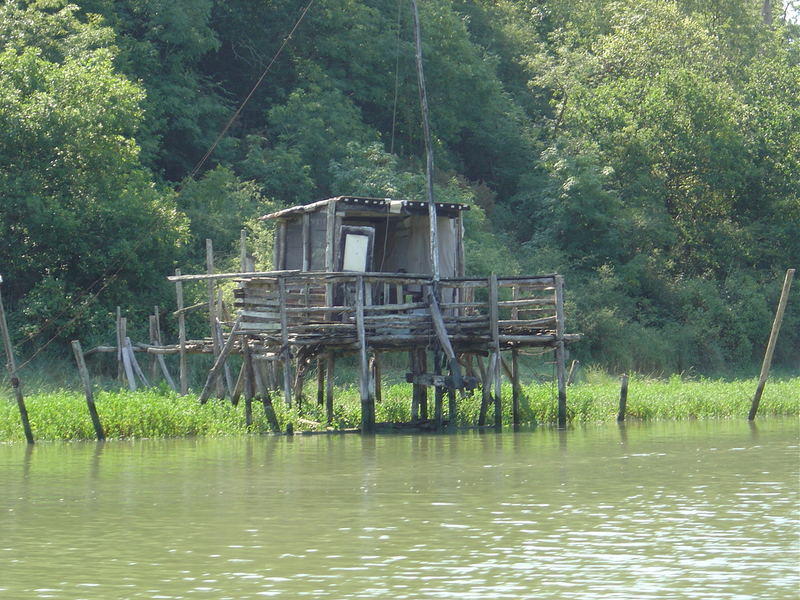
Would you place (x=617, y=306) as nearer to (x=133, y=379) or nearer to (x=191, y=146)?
(x=191, y=146)

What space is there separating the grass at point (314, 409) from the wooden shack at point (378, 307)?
576mm

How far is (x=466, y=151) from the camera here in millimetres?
58688

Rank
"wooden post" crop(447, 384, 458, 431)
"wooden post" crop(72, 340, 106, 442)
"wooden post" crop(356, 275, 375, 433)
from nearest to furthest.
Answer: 1. "wooden post" crop(72, 340, 106, 442)
2. "wooden post" crop(356, 275, 375, 433)
3. "wooden post" crop(447, 384, 458, 431)

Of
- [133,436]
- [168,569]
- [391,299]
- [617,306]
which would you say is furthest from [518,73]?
[168,569]

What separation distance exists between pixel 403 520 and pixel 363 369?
10326 millimetres

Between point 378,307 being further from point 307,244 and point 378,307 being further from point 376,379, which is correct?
point 376,379

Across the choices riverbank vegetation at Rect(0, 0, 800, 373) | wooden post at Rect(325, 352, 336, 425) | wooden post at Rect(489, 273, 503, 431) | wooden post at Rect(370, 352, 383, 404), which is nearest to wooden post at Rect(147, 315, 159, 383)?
riverbank vegetation at Rect(0, 0, 800, 373)

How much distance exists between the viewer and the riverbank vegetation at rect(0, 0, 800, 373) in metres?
38.8

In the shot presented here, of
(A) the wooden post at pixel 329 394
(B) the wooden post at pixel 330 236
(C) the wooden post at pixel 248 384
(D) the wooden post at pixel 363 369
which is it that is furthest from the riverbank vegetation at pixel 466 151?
(D) the wooden post at pixel 363 369

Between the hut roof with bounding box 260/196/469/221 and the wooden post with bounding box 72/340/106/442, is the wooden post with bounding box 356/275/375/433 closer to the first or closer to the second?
the hut roof with bounding box 260/196/469/221

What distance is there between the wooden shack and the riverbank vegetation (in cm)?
885

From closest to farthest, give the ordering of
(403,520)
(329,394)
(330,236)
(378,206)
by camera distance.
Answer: (403,520)
(329,394)
(330,236)
(378,206)

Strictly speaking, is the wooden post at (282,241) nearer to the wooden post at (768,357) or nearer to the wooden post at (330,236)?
the wooden post at (330,236)

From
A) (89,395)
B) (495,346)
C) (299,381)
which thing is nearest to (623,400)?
(495,346)
